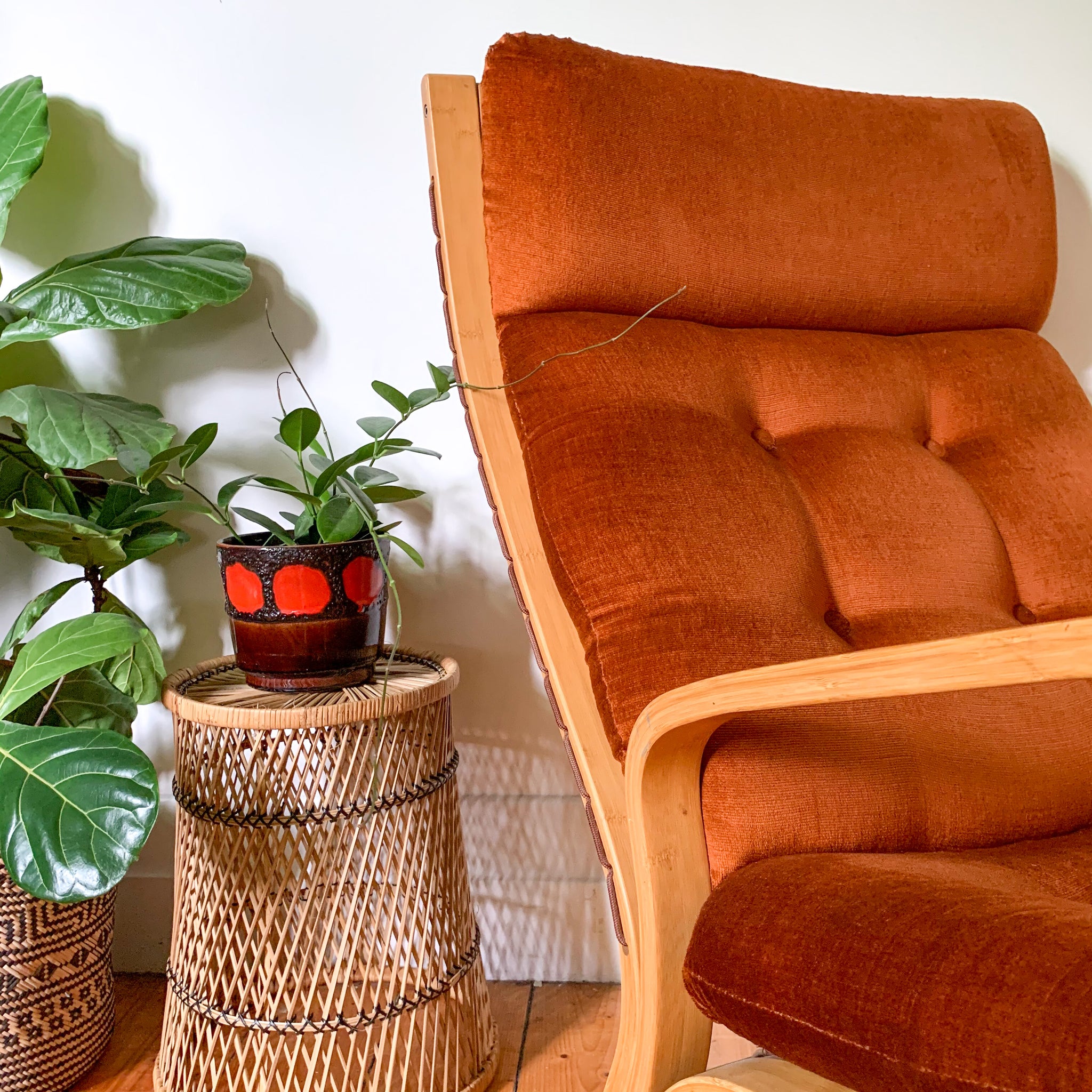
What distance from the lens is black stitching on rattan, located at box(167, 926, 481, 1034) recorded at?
3.05 ft

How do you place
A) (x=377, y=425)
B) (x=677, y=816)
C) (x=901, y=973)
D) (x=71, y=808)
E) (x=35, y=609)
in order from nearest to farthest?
(x=901, y=973)
(x=677, y=816)
(x=71, y=808)
(x=377, y=425)
(x=35, y=609)

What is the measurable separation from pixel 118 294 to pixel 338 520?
33cm

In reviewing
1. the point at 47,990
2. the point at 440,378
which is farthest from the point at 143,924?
the point at 440,378

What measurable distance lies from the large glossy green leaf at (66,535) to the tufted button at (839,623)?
2.26 ft

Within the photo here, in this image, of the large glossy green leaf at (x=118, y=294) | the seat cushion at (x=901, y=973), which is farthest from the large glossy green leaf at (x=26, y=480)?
the seat cushion at (x=901, y=973)

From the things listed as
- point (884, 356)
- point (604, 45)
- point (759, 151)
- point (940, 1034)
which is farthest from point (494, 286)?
point (940, 1034)

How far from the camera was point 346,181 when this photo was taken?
117cm

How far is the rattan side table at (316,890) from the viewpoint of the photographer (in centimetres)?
94

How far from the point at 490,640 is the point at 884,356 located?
1.87 feet

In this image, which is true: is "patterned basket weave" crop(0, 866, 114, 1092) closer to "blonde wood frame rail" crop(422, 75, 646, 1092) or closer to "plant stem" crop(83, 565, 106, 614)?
"plant stem" crop(83, 565, 106, 614)

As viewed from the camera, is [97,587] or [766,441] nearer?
[766,441]

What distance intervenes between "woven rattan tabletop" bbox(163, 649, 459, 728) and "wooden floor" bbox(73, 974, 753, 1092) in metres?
0.42

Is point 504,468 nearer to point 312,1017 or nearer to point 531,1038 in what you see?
point 312,1017

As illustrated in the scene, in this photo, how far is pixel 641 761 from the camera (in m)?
0.61
